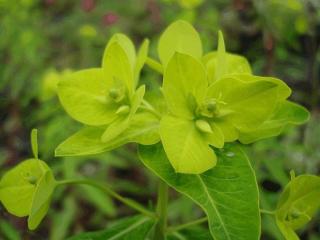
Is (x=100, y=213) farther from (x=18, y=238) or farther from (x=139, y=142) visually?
(x=139, y=142)

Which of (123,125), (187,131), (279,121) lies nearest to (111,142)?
(123,125)

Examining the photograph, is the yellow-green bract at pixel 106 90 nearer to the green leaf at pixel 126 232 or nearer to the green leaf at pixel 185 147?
the green leaf at pixel 185 147

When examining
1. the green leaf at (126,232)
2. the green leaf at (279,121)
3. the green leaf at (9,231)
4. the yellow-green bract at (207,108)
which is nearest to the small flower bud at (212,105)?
the yellow-green bract at (207,108)

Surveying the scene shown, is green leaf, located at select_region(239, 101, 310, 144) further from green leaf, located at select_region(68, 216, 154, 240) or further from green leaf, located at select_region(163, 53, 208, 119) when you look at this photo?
green leaf, located at select_region(68, 216, 154, 240)

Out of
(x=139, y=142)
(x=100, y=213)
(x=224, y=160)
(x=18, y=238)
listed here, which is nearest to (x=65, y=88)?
(x=139, y=142)

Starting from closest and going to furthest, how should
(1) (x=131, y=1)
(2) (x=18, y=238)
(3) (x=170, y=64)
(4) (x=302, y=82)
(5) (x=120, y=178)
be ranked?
(3) (x=170, y=64) → (2) (x=18, y=238) → (5) (x=120, y=178) → (4) (x=302, y=82) → (1) (x=131, y=1)

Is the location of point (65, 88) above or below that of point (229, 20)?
above

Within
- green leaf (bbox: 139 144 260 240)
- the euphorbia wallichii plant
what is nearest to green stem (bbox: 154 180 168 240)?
the euphorbia wallichii plant
